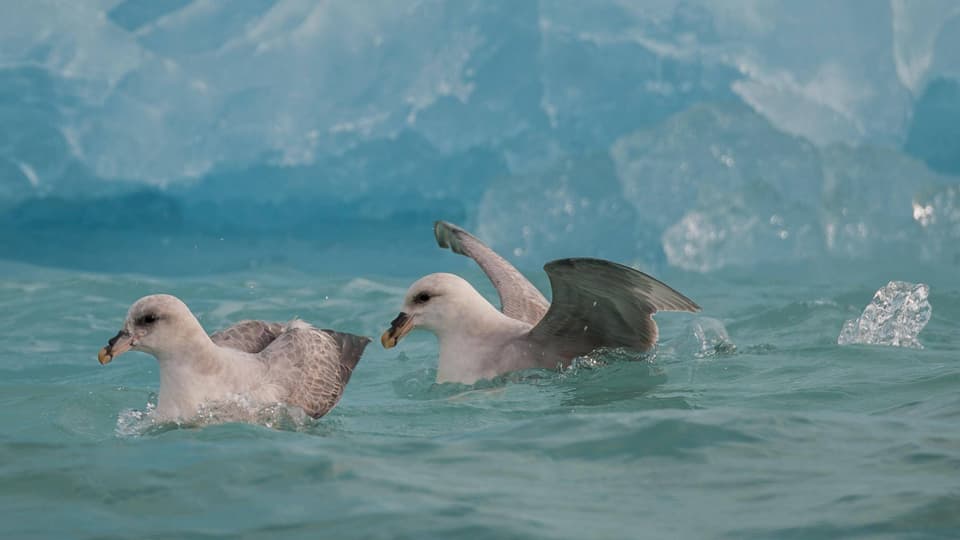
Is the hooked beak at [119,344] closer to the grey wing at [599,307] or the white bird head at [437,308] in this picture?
the white bird head at [437,308]

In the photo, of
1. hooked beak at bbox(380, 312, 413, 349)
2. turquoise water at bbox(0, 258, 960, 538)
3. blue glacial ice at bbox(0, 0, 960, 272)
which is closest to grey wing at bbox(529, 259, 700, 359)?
turquoise water at bbox(0, 258, 960, 538)

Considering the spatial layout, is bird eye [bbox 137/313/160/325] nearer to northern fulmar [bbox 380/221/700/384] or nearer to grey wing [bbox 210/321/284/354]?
grey wing [bbox 210/321/284/354]

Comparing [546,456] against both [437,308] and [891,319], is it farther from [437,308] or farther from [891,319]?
[891,319]

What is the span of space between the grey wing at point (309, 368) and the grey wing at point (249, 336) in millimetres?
282

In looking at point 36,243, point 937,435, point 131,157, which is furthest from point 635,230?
point 937,435

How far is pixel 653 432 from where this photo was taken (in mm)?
4945

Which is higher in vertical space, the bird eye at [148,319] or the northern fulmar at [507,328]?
the bird eye at [148,319]

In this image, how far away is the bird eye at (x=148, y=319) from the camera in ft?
18.7

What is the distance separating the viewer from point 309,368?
245 inches

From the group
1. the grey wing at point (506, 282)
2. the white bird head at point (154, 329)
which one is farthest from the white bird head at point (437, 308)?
the white bird head at point (154, 329)

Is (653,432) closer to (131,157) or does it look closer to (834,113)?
(834,113)

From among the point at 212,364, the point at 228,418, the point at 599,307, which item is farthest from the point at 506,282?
the point at 228,418

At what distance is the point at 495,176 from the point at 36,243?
4.83 metres

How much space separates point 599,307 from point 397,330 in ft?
3.26
